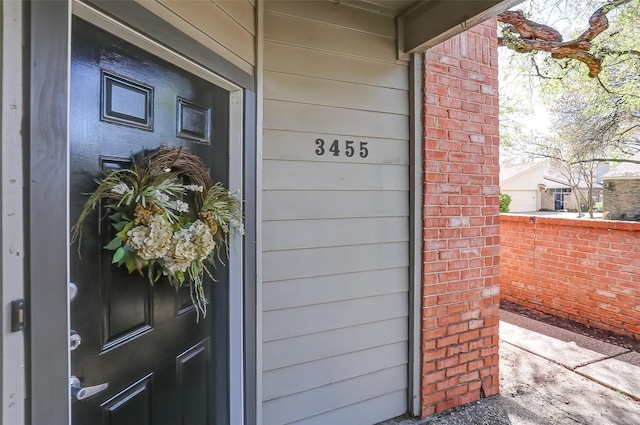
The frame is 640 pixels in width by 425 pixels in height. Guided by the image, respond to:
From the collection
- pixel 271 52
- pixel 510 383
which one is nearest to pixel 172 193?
pixel 271 52

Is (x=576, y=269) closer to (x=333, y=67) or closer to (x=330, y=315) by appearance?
(x=330, y=315)

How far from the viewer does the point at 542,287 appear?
4.19 meters

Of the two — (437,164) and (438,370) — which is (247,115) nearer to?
(437,164)

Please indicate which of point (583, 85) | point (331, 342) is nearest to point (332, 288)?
point (331, 342)

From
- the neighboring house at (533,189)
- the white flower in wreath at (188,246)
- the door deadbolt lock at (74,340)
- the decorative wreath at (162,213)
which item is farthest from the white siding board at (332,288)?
the neighboring house at (533,189)

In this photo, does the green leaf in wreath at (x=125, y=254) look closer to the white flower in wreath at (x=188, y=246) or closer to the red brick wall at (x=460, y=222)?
the white flower in wreath at (x=188, y=246)

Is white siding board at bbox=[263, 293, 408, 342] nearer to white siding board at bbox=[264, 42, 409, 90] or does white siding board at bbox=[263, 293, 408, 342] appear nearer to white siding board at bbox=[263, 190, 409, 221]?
white siding board at bbox=[263, 190, 409, 221]

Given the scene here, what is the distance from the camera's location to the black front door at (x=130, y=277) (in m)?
1.01

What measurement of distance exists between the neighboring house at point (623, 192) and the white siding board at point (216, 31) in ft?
36.4

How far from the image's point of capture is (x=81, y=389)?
3.11 ft

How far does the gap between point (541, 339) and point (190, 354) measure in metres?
3.44

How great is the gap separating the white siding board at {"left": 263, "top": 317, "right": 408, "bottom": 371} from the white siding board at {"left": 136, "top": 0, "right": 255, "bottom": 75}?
1.44 metres

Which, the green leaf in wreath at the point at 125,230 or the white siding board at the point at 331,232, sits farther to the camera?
the white siding board at the point at 331,232

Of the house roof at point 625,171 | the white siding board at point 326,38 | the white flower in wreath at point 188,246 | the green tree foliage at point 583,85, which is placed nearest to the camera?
the white flower in wreath at point 188,246
